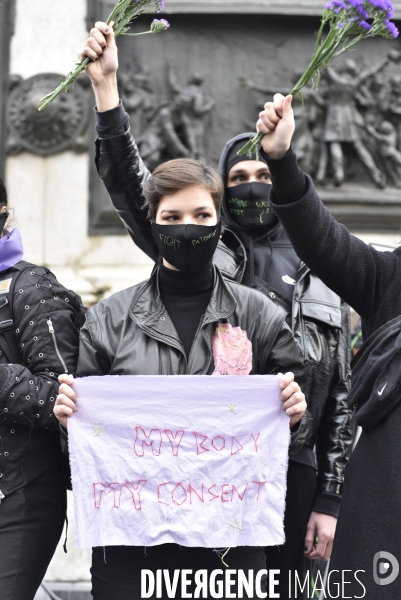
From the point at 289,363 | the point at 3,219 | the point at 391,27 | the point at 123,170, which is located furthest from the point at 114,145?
the point at 391,27

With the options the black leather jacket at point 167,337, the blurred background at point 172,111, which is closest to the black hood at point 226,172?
the black leather jacket at point 167,337

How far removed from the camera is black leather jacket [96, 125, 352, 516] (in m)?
A: 3.22

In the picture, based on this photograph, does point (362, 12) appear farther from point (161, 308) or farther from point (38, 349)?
point (38, 349)

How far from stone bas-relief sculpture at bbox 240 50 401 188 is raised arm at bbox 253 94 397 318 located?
12.1ft

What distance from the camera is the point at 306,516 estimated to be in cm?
317

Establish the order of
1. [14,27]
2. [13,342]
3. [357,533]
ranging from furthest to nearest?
1. [14,27]
2. [13,342]
3. [357,533]

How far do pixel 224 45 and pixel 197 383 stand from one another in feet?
13.3

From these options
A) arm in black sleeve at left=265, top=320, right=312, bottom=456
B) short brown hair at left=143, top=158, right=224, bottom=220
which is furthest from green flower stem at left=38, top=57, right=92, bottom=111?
arm in black sleeve at left=265, top=320, right=312, bottom=456

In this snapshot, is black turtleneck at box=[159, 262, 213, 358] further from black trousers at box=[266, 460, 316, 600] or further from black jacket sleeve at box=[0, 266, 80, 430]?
black trousers at box=[266, 460, 316, 600]

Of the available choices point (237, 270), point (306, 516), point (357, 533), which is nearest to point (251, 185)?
point (237, 270)

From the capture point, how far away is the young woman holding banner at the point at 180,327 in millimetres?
2711

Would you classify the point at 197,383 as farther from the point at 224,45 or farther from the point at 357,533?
the point at 224,45

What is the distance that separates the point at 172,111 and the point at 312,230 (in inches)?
148

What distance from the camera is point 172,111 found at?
616 cm
